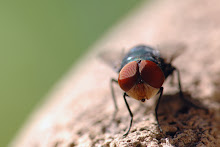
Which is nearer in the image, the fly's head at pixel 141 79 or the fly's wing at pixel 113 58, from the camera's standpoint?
the fly's head at pixel 141 79

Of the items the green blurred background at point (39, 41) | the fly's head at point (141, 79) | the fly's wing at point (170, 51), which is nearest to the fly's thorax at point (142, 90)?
the fly's head at point (141, 79)

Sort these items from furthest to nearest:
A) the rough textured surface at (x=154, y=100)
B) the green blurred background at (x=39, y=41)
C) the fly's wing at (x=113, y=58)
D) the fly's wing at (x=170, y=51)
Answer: the green blurred background at (x=39, y=41) < the fly's wing at (x=113, y=58) < the fly's wing at (x=170, y=51) < the rough textured surface at (x=154, y=100)

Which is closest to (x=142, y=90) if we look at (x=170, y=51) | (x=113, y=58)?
(x=170, y=51)

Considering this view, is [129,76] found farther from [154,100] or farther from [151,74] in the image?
[154,100]

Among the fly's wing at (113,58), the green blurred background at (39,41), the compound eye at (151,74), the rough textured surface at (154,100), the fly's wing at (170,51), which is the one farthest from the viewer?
the green blurred background at (39,41)

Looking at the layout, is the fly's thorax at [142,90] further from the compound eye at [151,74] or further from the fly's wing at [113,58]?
the fly's wing at [113,58]

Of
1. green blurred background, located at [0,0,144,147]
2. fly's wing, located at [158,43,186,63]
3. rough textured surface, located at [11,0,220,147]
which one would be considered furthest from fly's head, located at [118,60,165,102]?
green blurred background, located at [0,0,144,147]

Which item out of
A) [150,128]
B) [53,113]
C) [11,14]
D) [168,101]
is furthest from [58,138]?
[11,14]

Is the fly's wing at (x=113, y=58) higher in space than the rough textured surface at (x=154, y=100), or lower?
higher
